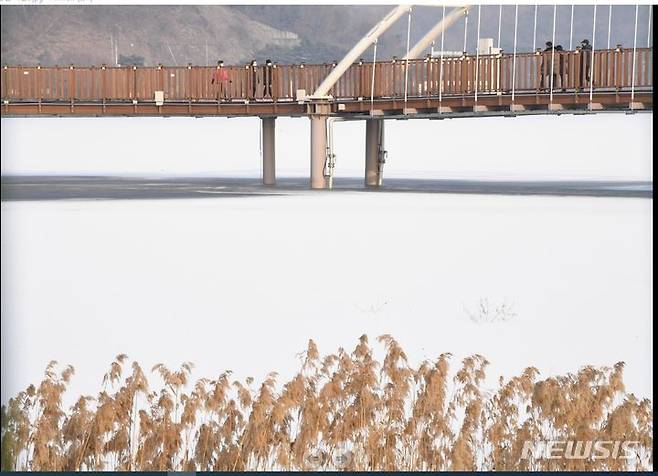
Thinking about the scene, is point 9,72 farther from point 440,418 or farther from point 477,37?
point 440,418

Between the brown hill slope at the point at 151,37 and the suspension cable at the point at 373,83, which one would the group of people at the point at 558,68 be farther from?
the brown hill slope at the point at 151,37

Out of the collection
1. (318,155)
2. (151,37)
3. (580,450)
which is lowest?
(580,450)

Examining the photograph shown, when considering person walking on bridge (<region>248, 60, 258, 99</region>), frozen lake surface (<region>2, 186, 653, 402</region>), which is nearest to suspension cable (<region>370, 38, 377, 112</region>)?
person walking on bridge (<region>248, 60, 258, 99</region>)

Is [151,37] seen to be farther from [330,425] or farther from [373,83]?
[330,425]

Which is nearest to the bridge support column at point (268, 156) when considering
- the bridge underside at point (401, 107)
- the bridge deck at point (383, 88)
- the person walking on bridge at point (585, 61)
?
the bridge deck at point (383, 88)

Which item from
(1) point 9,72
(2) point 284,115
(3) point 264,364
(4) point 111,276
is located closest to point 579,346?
Result: (3) point 264,364

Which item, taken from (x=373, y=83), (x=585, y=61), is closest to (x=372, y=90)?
(x=373, y=83)
